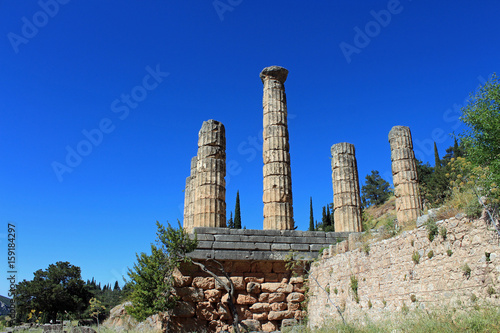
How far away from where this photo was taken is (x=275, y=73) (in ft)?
52.9

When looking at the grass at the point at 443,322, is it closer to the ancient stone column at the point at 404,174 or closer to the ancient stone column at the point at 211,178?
Result: the ancient stone column at the point at 211,178

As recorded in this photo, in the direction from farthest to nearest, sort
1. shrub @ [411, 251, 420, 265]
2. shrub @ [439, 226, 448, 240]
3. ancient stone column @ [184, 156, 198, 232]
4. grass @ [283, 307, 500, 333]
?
ancient stone column @ [184, 156, 198, 232] < shrub @ [411, 251, 420, 265] < shrub @ [439, 226, 448, 240] < grass @ [283, 307, 500, 333]

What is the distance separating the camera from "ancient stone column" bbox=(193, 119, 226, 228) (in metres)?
13.4

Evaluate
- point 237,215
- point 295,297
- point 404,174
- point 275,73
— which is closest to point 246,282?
point 295,297

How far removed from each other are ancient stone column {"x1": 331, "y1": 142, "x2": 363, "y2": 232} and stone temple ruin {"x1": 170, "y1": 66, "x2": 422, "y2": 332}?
4 cm

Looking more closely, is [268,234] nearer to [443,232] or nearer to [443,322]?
[443,232]

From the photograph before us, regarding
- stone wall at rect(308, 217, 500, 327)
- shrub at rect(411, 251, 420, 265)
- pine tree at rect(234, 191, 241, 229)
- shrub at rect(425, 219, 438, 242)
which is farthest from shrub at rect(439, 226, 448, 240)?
pine tree at rect(234, 191, 241, 229)

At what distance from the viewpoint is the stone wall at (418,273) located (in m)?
6.00

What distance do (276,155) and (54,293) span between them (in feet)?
92.4

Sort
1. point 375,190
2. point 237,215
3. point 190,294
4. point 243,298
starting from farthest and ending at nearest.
A: point 375,190 < point 237,215 < point 243,298 < point 190,294

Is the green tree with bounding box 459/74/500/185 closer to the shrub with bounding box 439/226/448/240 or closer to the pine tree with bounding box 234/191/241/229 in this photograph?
the shrub with bounding box 439/226/448/240

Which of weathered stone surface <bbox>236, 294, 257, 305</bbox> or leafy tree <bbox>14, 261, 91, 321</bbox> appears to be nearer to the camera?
weathered stone surface <bbox>236, 294, 257, 305</bbox>

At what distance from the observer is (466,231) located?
641 centimetres

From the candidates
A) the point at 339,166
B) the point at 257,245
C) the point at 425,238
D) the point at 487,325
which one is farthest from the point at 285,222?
the point at 487,325
